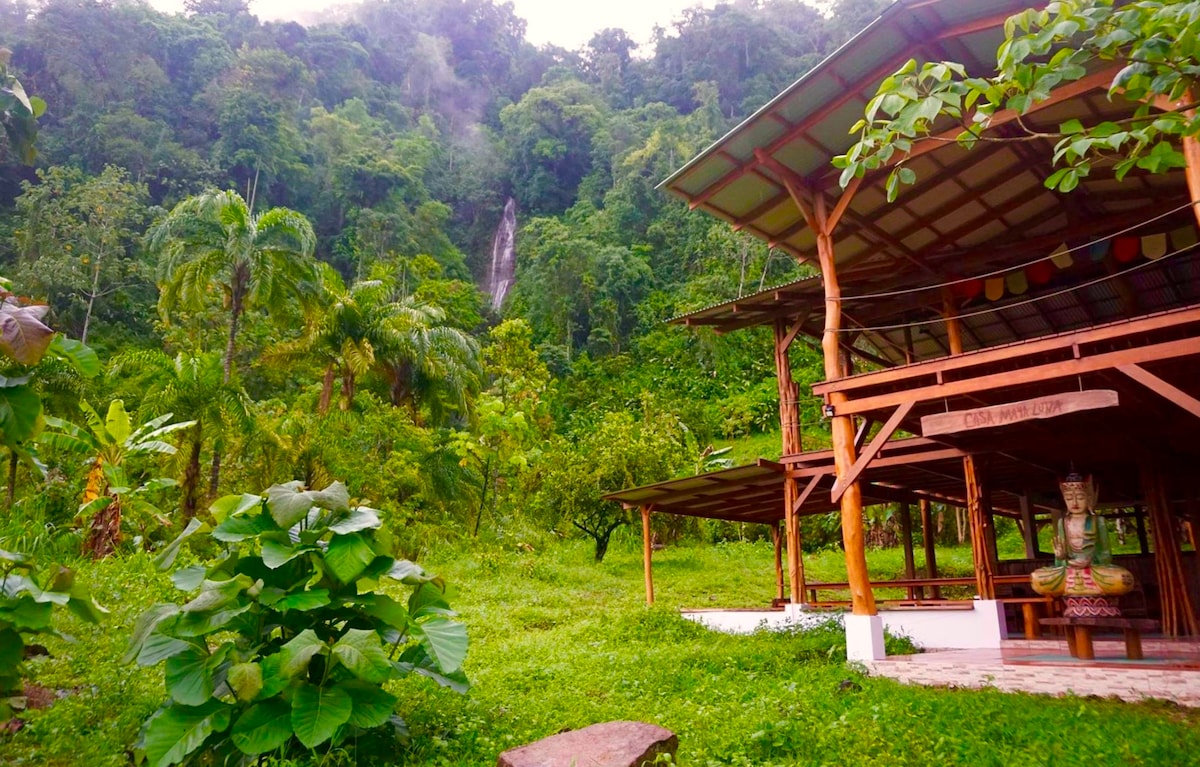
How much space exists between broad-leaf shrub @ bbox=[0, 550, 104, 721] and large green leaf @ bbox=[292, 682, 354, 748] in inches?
47.2

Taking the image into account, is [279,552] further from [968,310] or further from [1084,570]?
[968,310]

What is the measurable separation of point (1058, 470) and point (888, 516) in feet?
39.3

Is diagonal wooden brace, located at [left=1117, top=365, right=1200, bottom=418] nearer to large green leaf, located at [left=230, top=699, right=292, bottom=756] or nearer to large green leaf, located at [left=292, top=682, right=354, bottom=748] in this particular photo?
large green leaf, located at [left=292, top=682, right=354, bottom=748]

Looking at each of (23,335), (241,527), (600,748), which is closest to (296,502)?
(241,527)

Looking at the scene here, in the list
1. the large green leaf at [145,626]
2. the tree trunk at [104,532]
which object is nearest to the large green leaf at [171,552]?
the large green leaf at [145,626]

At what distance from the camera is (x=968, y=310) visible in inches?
490

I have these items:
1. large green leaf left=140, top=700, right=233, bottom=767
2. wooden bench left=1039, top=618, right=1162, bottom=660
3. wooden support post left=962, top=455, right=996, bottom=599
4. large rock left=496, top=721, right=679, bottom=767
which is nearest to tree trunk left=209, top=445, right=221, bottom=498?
large green leaf left=140, top=700, right=233, bottom=767

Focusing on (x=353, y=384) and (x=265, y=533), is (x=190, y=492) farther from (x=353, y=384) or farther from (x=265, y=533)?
(x=265, y=533)

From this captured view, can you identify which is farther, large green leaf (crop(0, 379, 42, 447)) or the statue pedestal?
the statue pedestal

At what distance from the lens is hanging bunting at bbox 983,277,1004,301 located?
446 inches

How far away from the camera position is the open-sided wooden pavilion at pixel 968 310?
7.32m

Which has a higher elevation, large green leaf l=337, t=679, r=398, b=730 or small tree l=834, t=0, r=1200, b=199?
small tree l=834, t=0, r=1200, b=199

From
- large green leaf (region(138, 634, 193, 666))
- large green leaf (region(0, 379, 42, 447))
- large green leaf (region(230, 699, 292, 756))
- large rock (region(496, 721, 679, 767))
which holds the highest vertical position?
large green leaf (region(0, 379, 42, 447))

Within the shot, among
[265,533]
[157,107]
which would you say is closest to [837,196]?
[265,533]
